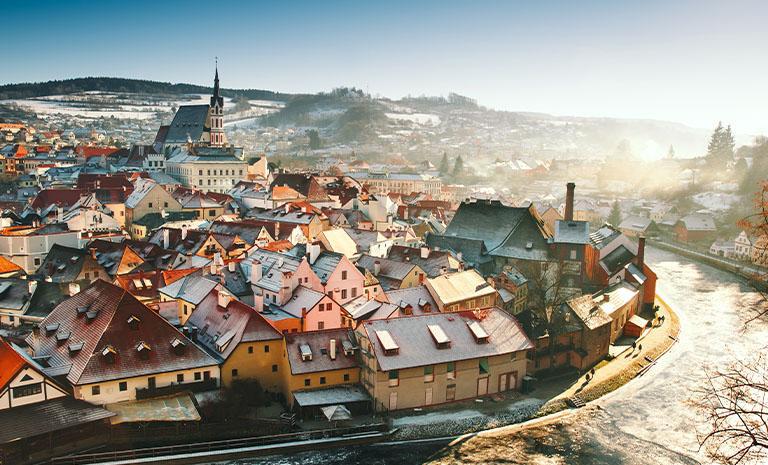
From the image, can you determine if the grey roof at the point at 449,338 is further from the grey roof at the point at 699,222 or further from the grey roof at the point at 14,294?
the grey roof at the point at 699,222

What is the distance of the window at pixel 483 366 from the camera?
32719 millimetres

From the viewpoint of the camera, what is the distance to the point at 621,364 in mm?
39688

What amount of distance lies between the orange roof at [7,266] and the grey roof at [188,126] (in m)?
58.0

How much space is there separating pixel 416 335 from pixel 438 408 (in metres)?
3.57

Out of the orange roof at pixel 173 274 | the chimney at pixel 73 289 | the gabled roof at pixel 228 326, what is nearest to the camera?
the gabled roof at pixel 228 326

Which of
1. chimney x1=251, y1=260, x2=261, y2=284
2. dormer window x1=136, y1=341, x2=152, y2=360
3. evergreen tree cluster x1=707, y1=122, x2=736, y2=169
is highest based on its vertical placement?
evergreen tree cluster x1=707, y1=122, x2=736, y2=169

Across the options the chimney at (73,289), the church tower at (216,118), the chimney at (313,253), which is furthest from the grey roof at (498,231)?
the church tower at (216,118)

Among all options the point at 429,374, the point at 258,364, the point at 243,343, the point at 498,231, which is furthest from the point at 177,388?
the point at 498,231

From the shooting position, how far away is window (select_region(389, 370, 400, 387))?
3022cm

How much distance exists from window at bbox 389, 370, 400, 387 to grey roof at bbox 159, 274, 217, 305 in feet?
36.8

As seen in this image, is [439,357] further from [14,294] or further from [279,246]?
[14,294]

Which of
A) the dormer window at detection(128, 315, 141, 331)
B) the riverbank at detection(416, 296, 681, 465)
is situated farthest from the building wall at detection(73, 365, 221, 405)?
the riverbank at detection(416, 296, 681, 465)

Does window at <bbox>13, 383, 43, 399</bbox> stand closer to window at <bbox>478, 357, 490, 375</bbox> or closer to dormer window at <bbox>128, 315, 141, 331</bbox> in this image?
dormer window at <bbox>128, 315, 141, 331</bbox>

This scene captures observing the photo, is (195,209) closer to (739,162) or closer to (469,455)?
(469,455)
